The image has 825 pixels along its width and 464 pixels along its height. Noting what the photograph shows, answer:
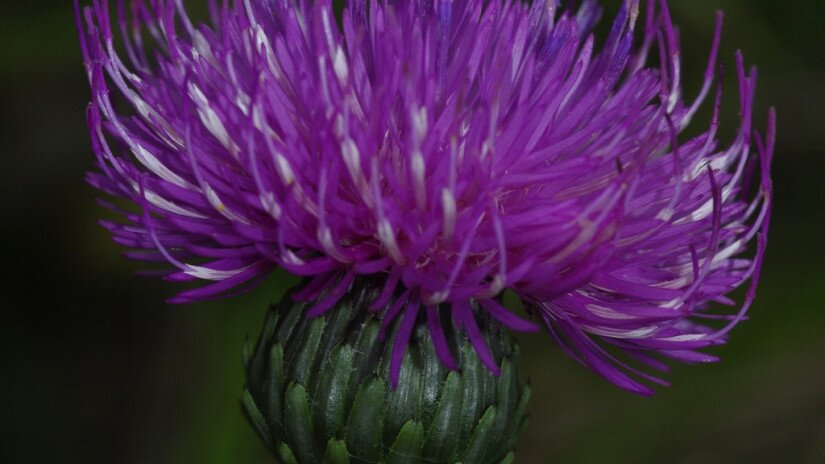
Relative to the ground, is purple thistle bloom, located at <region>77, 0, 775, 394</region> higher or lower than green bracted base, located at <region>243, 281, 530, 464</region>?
higher

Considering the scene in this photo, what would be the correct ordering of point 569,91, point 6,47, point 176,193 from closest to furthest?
point 176,193
point 569,91
point 6,47

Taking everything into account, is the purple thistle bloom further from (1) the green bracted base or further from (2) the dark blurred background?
(2) the dark blurred background

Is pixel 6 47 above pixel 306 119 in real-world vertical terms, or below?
above

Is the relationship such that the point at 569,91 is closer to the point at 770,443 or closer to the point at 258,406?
the point at 258,406

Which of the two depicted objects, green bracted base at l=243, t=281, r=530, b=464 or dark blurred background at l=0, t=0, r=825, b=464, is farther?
dark blurred background at l=0, t=0, r=825, b=464

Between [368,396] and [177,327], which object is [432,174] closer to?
[368,396]

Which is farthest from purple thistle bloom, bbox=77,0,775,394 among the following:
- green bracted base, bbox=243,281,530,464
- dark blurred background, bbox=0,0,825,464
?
dark blurred background, bbox=0,0,825,464

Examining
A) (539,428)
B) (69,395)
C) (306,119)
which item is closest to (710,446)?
Result: (539,428)
